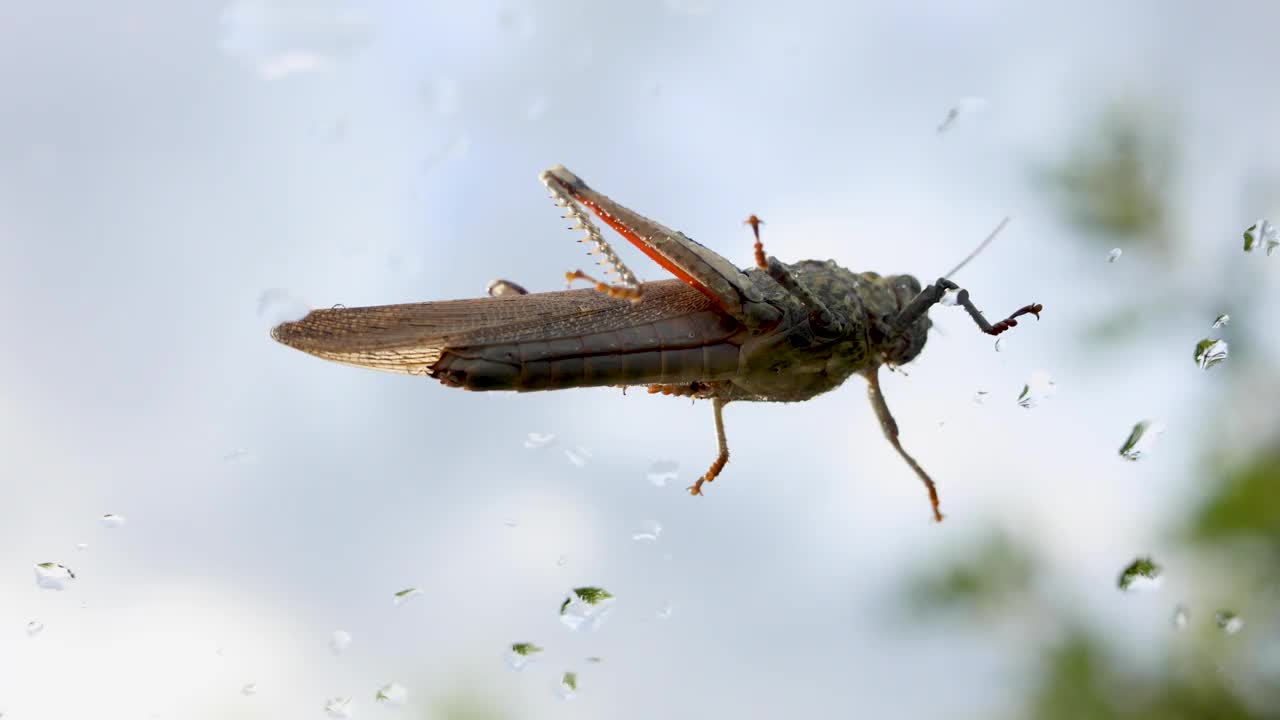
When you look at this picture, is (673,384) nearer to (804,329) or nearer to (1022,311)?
(804,329)

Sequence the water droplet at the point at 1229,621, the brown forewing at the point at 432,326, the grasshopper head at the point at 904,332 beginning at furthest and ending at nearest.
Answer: the water droplet at the point at 1229,621 → the grasshopper head at the point at 904,332 → the brown forewing at the point at 432,326

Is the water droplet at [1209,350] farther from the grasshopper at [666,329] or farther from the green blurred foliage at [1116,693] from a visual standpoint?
the green blurred foliage at [1116,693]

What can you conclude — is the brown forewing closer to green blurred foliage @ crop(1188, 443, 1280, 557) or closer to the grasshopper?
the grasshopper

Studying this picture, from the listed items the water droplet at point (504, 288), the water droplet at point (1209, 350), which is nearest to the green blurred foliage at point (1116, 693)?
the water droplet at point (1209, 350)

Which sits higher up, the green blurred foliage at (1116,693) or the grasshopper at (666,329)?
the grasshopper at (666,329)

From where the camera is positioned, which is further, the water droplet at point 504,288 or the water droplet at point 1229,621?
the water droplet at point 1229,621

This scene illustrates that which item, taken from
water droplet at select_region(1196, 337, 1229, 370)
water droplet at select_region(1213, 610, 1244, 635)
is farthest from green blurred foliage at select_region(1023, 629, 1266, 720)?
water droplet at select_region(1196, 337, 1229, 370)
